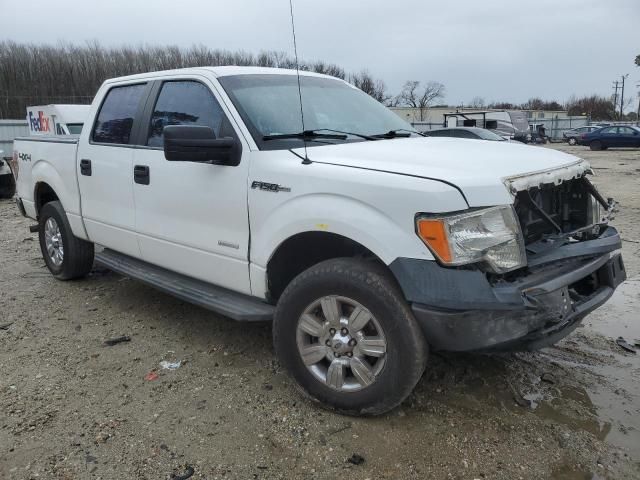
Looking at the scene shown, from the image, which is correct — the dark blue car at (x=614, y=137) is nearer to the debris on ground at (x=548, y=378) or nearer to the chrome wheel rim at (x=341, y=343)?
the debris on ground at (x=548, y=378)

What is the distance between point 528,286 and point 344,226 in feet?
3.05

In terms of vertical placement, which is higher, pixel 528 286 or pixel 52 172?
pixel 52 172

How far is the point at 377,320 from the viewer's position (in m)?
2.77

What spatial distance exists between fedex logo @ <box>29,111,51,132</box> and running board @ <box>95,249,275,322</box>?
565 inches

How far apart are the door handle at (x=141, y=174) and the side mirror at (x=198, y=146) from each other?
0.84 metres

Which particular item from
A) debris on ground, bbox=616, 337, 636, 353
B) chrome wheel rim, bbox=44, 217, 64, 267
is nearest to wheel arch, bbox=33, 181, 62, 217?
chrome wheel rim, bbox=44, 217, 64, 267

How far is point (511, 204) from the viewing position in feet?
8.75

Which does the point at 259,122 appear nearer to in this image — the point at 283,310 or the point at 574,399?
the point at 283,310

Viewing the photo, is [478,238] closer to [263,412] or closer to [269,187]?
[269,187]

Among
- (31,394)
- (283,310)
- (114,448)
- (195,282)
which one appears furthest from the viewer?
(195,282)


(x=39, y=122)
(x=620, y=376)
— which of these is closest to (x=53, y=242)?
(x=620, y=376)

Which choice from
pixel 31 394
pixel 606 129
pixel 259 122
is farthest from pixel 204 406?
pixel 606 129

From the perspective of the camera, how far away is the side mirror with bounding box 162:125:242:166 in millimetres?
3133

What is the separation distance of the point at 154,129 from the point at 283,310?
1.88 metres
